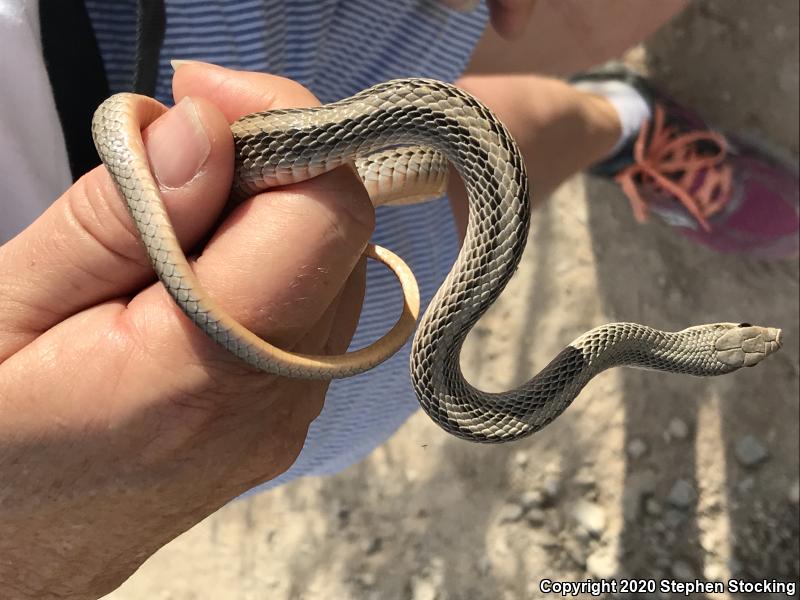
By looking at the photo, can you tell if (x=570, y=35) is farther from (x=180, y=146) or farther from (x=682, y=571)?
(x=682, y=571)

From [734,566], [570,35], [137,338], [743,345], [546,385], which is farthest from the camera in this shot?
[734,566]

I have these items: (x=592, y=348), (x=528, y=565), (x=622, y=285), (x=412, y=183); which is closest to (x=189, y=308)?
(x=412, y=183)

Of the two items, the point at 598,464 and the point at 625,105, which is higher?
the point at 625,105

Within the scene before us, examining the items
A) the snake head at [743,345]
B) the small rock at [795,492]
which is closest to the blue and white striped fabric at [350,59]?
the snake head at [743,345]

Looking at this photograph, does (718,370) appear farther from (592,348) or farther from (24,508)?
(24,508)

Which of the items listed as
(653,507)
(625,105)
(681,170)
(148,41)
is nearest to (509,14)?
(148,41)
